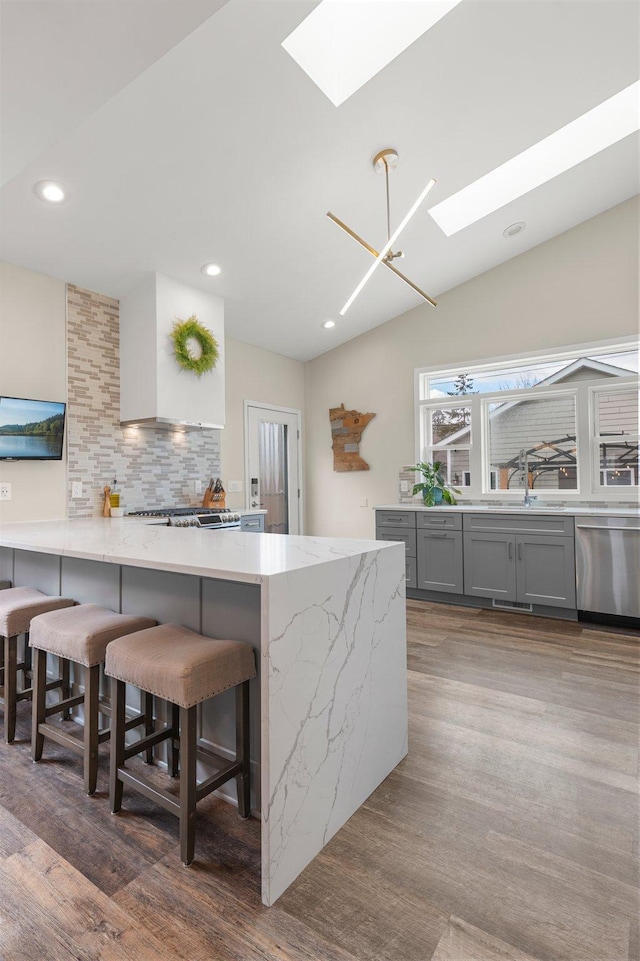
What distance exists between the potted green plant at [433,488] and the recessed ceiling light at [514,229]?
7.23 feet

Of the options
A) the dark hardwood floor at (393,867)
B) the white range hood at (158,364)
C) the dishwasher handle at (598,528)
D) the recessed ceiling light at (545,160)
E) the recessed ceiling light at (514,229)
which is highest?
the recessed ceiling light at (545,160)

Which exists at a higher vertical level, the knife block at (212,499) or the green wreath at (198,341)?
the green wreath at (198,341)

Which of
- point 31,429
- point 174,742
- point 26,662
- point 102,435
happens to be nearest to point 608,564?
point 174,742

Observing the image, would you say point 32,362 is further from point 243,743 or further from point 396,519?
point 396,519

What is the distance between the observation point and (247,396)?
522cm

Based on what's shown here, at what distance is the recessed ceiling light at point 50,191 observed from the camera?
270 cm

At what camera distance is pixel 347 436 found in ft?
18.6

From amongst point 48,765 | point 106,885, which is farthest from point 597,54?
point 48,765

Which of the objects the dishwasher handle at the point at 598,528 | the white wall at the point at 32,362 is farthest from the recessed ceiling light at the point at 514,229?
the white wall at the point at 32,362

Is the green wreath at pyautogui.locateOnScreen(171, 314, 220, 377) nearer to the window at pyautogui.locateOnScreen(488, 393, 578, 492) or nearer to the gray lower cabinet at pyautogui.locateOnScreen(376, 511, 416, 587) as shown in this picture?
the gray lower cabinet at pyautogui.locateOnScreen(376, 511, 416, 587)

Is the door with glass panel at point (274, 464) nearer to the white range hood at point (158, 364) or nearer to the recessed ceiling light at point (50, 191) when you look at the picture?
the white range hood at point (158, 364)

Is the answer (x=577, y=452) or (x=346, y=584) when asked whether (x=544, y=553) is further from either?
(x=346, y=584)

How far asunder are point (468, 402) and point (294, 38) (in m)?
3.39

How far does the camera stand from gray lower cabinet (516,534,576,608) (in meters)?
3.80
